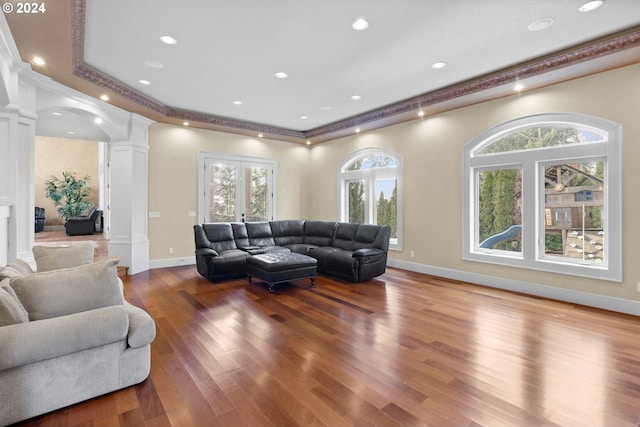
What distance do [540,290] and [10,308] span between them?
578 cm

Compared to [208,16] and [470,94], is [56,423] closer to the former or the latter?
[208,16]

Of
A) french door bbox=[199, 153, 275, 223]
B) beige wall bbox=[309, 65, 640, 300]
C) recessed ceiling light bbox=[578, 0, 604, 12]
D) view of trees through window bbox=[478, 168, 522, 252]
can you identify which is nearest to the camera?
recessed ceiling light bbox=[578, 0, 604, 12]

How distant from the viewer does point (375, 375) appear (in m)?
2.41

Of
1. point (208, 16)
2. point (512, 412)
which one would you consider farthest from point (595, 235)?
point (208, 16)

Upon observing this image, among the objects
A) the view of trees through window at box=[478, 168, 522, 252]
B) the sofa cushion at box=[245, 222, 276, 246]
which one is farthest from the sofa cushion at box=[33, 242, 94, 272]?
the view of trees through window at box=[478, 168, 522, 252]

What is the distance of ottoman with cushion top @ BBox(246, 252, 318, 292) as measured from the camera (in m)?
4.61

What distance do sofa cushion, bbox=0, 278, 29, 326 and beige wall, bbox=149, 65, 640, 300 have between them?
4597mm

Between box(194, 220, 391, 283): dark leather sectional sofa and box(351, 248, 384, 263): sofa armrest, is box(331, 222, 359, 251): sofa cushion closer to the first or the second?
box(194, 220, 391, 283): dark leather sectional sofa

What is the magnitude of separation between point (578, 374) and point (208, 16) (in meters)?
4.54

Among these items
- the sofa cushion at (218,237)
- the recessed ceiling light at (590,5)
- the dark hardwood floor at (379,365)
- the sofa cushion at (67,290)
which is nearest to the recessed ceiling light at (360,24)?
the recessed ceiling light at (590,5)

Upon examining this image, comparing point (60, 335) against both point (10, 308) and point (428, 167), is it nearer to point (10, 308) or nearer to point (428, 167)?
point (10, 308)

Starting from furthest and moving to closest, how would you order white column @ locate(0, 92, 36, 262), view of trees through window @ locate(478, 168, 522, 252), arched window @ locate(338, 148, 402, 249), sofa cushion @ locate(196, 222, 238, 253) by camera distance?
arched window @ locate(338, 148, 402, 249) → sofa cushion @ locate(196, 222, 238, 253) → view of trees through window @ locate(478, 168, 522, 252) → white column @ locate(0, 92, 36, 262)

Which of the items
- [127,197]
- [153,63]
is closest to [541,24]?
[153,63]

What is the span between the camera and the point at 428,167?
590 centimetres
